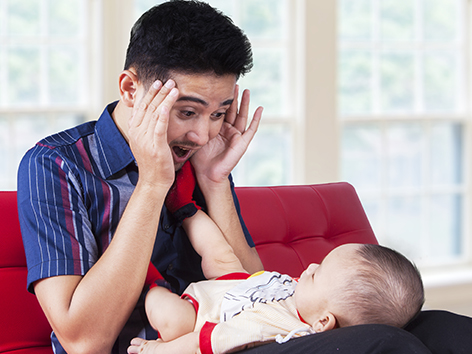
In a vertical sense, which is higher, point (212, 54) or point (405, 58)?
point (405, 58)

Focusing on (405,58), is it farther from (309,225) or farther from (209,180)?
(209,180)

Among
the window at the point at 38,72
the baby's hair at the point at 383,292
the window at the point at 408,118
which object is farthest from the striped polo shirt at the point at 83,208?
the window at the point at 408,118

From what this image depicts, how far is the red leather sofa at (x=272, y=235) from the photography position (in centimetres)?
149

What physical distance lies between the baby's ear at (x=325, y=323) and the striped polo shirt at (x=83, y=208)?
461 mm

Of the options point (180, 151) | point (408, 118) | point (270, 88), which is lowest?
point (180, 151)

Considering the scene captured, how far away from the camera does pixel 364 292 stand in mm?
1161

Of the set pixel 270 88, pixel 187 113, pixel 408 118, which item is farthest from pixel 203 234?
pixel 408 118

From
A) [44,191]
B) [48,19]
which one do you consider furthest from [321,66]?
[44,191]

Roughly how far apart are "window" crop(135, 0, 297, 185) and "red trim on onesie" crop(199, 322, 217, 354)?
101 inches

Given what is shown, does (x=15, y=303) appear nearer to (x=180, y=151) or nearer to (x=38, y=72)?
(x=180, y=151)

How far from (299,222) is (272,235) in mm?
152

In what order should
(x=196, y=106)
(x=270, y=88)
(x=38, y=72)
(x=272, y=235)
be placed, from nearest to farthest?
(x=196, y=106)
(x=272, y=235)
(x=38, y=72)
(x=270, y=88)

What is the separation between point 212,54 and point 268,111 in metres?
2.49

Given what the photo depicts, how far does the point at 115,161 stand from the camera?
1397 millimetres
